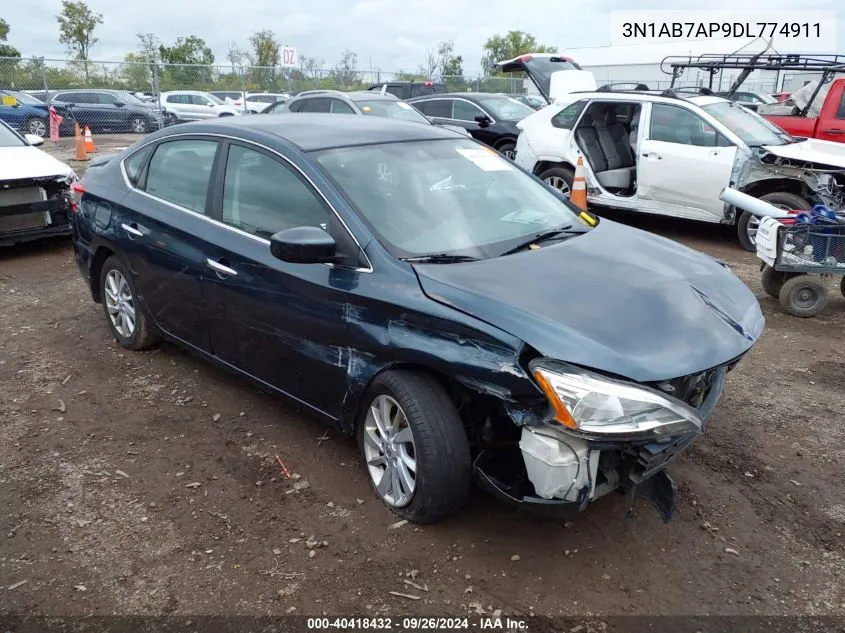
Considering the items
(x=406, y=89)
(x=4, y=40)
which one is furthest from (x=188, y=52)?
(x=406, y=89)

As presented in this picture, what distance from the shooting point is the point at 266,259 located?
139 inches

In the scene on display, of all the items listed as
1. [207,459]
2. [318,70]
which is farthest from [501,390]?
[318,70]

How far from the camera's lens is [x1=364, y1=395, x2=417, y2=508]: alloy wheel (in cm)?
307

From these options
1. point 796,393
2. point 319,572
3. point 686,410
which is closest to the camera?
point 686,410

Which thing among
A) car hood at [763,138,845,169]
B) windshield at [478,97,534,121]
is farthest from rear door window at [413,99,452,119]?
car hood at [763,138,845,169]

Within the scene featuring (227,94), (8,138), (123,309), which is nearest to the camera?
(123,309)

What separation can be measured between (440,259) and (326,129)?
124 centimetres

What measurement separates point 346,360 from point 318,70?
Answer: 24.6 meters

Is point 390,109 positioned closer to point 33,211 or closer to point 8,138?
point 8,138

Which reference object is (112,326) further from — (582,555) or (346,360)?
(582,555)

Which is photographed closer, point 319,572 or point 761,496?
point 319,572

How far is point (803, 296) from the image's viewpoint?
5895mm

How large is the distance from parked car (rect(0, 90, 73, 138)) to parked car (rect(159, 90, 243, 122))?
3.46 meters

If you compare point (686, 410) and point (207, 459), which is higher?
point (686, 410)
